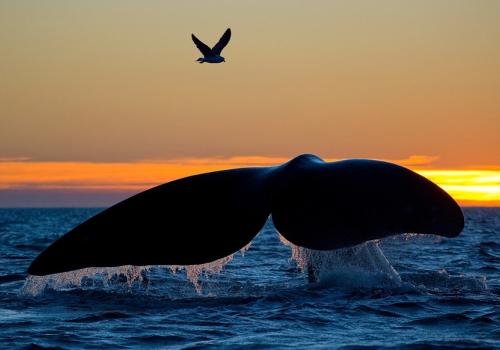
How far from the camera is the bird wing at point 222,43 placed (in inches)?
663

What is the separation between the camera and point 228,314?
27.6 feet

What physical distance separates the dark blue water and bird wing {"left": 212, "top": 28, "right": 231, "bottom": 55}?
241 inches

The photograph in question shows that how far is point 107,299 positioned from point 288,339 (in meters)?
2.63

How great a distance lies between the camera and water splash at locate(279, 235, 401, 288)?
31.9 ft

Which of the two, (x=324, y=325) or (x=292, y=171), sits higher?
(x=292, y=171)

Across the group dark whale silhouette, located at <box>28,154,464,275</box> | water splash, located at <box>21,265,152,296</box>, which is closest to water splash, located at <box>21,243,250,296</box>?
water splash, located at <box>21,265,152,296</box>

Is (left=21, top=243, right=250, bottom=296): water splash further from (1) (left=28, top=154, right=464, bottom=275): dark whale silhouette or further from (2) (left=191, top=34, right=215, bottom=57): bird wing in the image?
(2) (left=191, top=34, right=215, bottom=57): bird wing

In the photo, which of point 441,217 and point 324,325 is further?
point 324,325

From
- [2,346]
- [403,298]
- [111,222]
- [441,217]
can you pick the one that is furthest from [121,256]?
[403,298]

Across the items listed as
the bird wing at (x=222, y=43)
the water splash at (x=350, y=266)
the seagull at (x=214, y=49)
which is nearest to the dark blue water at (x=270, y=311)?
the water splash at (x=350, y=266)

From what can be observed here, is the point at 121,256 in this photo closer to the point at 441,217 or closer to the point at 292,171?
the point at 292,171

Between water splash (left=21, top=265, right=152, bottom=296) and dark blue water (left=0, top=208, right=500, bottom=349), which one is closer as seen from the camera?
dark blue water (left=0, top=208, right=500, bottom=349)

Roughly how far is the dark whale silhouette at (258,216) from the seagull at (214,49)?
8.48 m

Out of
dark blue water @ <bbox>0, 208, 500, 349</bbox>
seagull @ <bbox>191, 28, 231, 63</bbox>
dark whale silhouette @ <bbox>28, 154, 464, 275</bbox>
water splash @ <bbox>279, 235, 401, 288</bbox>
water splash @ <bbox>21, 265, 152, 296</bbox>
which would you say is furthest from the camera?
seagull @ <bbox>191, 28, 231, 63</bbox>
